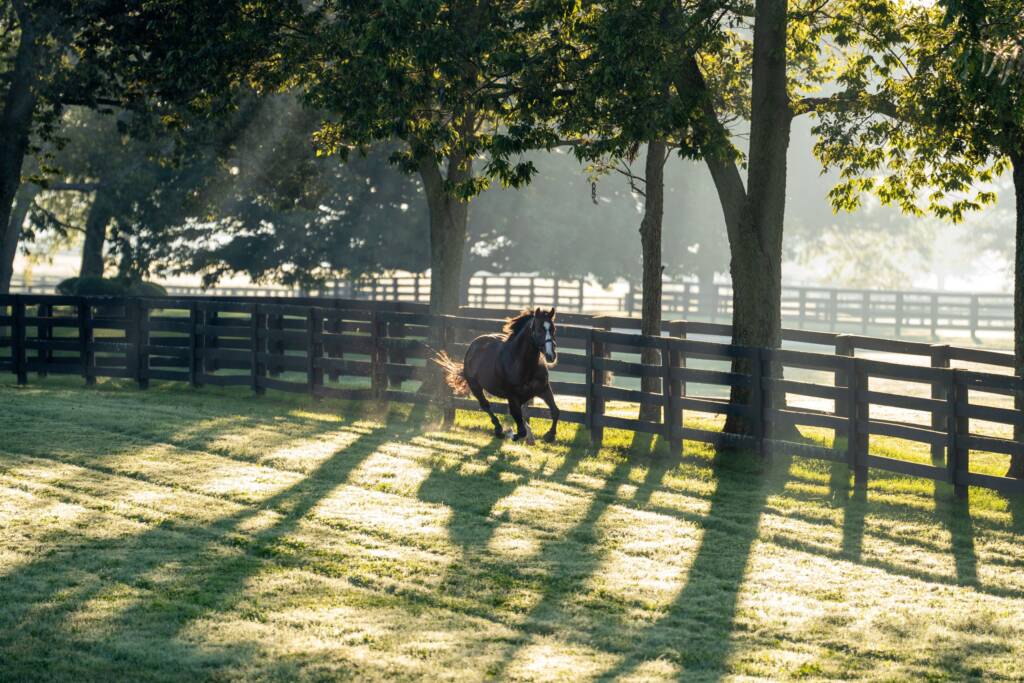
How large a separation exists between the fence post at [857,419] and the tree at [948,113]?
149 centimetres

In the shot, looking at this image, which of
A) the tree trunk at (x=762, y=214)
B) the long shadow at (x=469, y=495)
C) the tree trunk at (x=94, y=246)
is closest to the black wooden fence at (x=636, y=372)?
the tree trunk at (x=762, y=214)

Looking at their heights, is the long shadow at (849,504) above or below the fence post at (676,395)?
below

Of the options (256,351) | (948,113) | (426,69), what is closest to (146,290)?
(256,351)

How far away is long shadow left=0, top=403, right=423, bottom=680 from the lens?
7.34 m

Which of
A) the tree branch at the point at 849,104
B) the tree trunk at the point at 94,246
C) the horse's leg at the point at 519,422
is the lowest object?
the horse's leg at the point at 519,422

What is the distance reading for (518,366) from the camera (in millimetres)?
15297

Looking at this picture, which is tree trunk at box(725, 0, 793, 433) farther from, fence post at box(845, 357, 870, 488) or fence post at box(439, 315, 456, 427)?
fence post at box(439, 315, 456, 427)

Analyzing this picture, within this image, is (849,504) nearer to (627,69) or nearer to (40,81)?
(627,69)

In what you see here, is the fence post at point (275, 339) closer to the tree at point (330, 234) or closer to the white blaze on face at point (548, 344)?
the white blaze on face at point (548, 344)

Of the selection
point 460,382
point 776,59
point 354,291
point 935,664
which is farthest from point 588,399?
point 354,291

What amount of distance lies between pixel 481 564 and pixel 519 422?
6.06 metres

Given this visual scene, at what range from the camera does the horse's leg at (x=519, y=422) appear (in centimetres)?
1552

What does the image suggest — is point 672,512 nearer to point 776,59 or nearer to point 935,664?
point 935,664

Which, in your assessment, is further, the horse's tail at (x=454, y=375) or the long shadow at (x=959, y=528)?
the horse's tail at (x=454, y=375)
